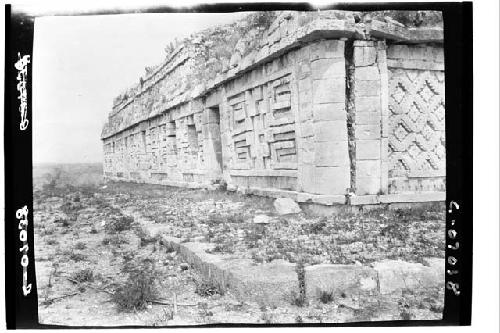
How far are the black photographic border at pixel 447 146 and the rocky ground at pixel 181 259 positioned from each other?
0.48ft

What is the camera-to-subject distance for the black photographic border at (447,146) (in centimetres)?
466

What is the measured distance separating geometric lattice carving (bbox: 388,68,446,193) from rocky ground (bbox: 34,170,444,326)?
14.7 inches

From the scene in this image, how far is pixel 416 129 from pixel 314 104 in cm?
103

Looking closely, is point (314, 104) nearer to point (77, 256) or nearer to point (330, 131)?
point (330, 131)

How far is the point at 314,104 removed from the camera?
478 centimetres

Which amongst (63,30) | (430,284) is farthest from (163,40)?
(430,284)

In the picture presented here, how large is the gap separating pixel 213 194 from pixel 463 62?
2673 mm

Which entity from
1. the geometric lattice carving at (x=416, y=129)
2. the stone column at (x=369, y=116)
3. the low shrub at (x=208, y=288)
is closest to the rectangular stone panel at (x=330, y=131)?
the stone column at (x=369, y=116)

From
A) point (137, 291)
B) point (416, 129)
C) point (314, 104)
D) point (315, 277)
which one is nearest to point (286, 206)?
point (315, 277)

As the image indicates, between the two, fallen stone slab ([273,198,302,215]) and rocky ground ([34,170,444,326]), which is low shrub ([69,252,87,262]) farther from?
fallen stone slab ([273,198,302,215])

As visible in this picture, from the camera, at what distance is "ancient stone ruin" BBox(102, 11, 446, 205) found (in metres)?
4.77

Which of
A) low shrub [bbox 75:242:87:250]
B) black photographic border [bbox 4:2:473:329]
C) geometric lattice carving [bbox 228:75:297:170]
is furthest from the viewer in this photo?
geometric lattice carving [bbox 228:75:297:170]

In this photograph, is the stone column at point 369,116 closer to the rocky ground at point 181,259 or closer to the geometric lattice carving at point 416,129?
the geometric lattice carving at point 416,129

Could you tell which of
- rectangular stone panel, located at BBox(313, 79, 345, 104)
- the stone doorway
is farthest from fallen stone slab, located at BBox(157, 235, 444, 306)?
rectangular stone panel, located at BBox(313, 79, 345, 104)
